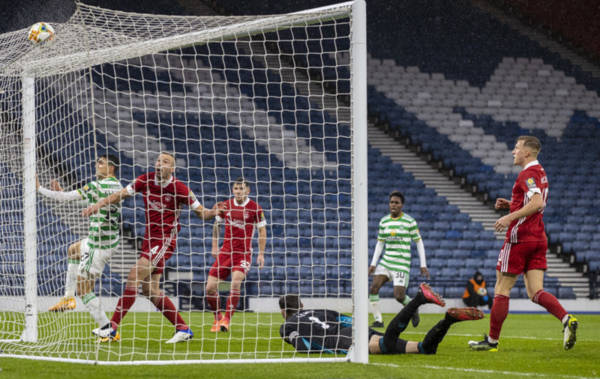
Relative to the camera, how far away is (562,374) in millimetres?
5641

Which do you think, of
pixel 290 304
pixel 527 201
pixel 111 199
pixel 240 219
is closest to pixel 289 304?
pixel 290 304

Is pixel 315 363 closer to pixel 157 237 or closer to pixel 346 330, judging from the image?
pixel 346 330

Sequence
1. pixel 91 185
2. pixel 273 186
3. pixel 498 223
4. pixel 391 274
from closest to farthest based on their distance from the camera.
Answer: pixel 498 223 < pixel 91 185 < pixel 391 274 < pixel 273 186

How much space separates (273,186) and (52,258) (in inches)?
281

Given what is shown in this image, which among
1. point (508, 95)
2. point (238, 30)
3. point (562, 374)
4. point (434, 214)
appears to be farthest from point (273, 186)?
point (562, 374)

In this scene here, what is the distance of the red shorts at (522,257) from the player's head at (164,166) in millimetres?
3223

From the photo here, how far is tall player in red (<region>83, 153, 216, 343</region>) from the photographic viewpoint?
745 centimetres

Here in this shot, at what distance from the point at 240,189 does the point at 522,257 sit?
3.53 metres

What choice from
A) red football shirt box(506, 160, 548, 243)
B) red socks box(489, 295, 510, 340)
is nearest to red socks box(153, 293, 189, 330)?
red socks box(489, 295, 510, 340)

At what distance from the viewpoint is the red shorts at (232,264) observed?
9.59 metres

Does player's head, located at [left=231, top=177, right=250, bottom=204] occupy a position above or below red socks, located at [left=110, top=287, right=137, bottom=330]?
above

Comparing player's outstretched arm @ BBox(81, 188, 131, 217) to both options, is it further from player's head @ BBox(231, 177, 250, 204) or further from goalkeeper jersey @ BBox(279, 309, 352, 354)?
player's head @ BBox(231, 177, 250, 204)

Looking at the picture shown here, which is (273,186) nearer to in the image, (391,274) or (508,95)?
(391,274)

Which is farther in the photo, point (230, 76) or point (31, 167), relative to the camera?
point (230, 76)
